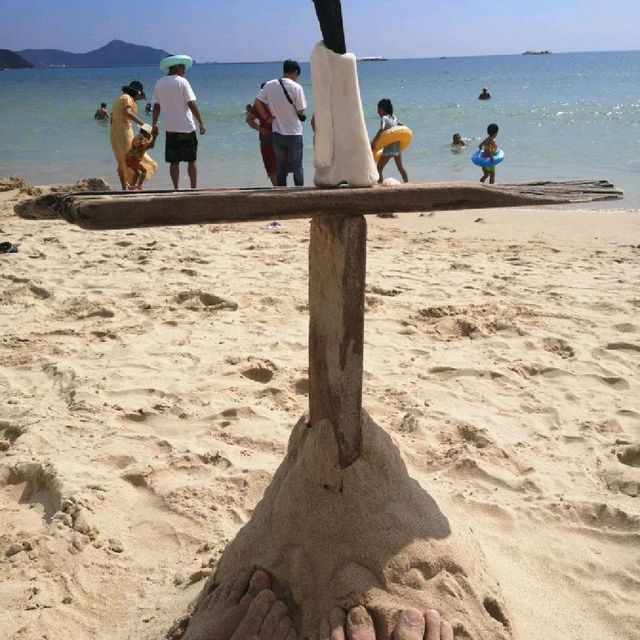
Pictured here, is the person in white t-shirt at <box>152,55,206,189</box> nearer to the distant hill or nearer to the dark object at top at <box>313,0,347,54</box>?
the dark object at top at <box>313,0,347,54</box>

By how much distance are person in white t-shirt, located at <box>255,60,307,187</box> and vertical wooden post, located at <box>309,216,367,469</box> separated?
5209 mm

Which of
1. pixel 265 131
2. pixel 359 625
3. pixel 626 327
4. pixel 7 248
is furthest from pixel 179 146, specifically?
pixel 359 625

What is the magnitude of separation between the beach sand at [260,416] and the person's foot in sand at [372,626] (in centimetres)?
26

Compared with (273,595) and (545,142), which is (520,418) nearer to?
(273,595)

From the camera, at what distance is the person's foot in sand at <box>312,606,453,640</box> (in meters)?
1.87

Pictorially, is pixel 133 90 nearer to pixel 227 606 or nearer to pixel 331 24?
pixel 331 24

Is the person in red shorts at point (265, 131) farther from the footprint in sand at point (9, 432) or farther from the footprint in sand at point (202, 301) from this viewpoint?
the footprint in sand at point (9, 432)

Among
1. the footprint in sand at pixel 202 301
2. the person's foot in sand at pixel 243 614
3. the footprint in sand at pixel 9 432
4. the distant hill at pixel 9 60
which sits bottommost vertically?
the footprint in sand at pixel 9 432

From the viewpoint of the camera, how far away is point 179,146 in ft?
25.3

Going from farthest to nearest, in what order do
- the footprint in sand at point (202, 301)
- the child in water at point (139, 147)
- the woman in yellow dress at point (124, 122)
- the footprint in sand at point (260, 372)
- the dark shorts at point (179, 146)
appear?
the woman in yellow dress at point (124, 122) → the dark shorts at point (179, 146) → the child in water at point (139, 147) → the footprint in sand at point (202, 301) → the footprint in sand at point (260, 372)

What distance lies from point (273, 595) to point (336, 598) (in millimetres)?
202

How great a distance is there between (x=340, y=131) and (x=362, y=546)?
4.18 ft

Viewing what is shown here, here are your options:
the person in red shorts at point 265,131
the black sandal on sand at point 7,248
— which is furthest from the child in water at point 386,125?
the black sandal on sand at point 7,248

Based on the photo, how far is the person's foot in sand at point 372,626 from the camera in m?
Result: 1.87
